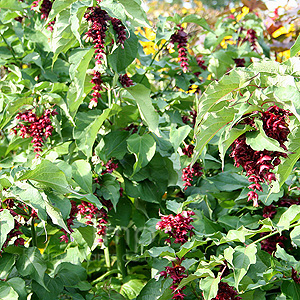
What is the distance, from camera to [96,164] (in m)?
1.61

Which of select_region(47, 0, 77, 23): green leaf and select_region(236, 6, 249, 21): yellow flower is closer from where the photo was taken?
select_region(47, 0, 77, 23): green leaf

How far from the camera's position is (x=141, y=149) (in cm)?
157

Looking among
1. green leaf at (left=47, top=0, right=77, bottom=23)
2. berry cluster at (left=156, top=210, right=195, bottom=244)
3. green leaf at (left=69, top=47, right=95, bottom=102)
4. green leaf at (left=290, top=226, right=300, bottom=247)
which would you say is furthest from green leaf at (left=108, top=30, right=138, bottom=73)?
green leaf at (left=290, top=226, right=300, bottom=247)

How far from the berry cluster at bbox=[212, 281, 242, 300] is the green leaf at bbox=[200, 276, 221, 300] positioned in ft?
0.18

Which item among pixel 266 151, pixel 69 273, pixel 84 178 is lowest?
pixel 69 273

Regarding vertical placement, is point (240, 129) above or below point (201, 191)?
above

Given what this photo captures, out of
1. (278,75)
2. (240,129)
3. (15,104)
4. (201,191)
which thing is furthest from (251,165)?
(15,104)

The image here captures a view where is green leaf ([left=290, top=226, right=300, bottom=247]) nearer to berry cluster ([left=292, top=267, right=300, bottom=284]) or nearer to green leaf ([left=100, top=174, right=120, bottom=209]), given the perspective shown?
berry cluster ([left=292, top=267, right=300, bottom=284])

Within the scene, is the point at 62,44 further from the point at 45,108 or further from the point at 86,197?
the point at 86,197

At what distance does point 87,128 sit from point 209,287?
79cm

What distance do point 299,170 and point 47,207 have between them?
98 centimetres

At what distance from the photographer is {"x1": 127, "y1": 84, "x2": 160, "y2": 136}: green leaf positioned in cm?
146

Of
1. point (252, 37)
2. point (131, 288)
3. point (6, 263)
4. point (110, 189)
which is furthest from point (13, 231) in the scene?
point (252, 37)

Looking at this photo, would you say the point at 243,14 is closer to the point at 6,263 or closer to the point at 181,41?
the point at 181,41
